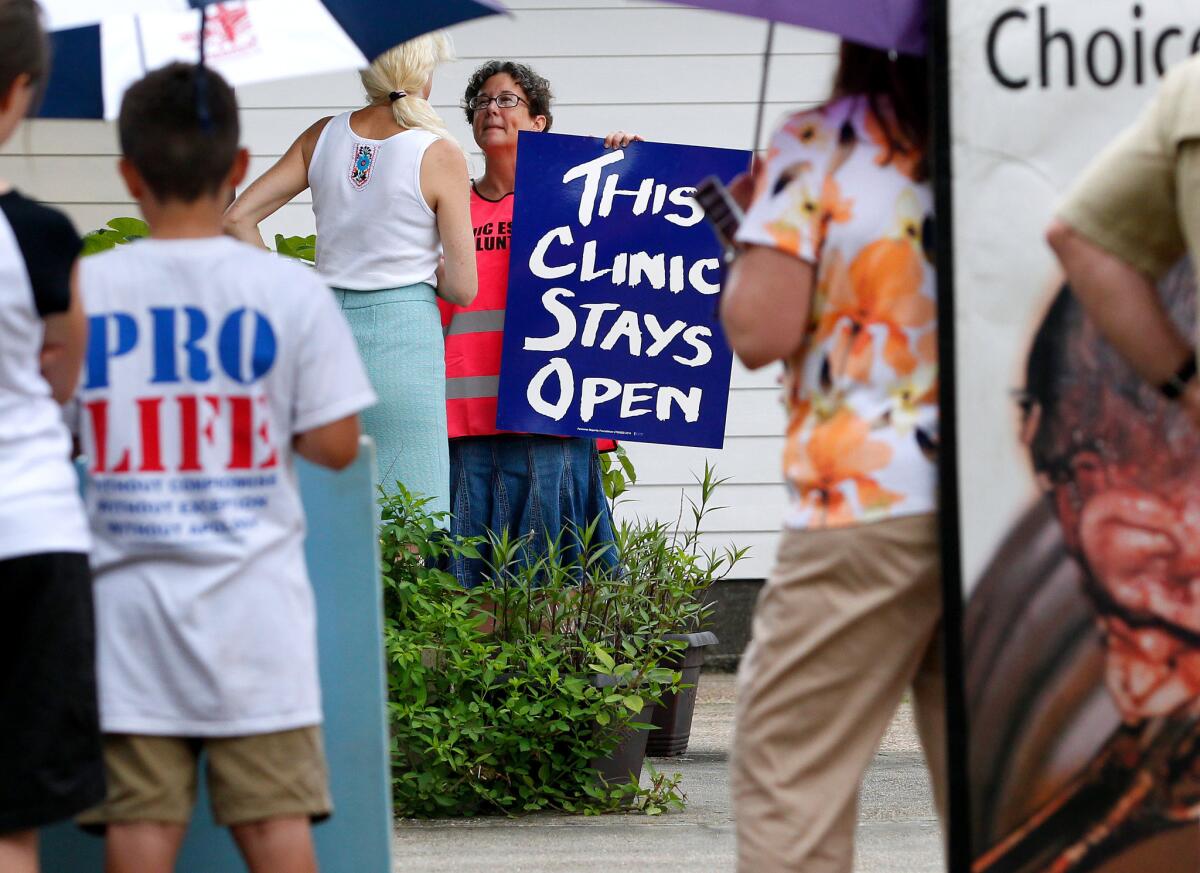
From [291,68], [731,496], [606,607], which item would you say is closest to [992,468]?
[291,68]

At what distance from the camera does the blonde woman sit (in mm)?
4777

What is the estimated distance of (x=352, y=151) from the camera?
482 centimetres

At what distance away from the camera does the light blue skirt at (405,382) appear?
4.84 meters

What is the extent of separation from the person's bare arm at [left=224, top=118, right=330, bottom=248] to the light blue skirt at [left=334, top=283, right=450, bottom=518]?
302mm

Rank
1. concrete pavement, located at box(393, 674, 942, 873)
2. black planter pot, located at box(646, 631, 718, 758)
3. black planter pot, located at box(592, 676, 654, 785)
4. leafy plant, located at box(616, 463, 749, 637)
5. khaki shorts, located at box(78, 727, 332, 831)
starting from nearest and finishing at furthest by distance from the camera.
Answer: khaki shorts, located at box(78, 727, 332, 831)
concrete pavement, located at box(393, 674, 942, 873)
black planter pot, located at box(592, 676, 654, 785)
leafy plant, located at box(616, 463, 749, 637)
black planter pot, located at box(646, 631, 718, 758)

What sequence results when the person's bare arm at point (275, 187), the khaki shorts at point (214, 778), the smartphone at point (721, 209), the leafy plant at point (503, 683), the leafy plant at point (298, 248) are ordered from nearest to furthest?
the khaki shorts at point (214, 778), the smartphone at point (721, 209), the leafy plant at point (503, 683), the person's bare arm at point (275, 187), the leafy plant at point (298, 248)

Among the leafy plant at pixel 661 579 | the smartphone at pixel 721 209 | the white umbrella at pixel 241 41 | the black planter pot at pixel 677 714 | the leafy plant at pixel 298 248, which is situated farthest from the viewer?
the leafy plant at pixel 298 248

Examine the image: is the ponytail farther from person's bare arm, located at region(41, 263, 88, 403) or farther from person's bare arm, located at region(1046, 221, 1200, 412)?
person's bare arm, located at region(1046, 221, 1200, 412)

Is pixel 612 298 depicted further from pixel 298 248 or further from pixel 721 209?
pixel 721 209

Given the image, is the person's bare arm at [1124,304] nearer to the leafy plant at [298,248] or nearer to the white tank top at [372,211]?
the white tank top at [372,211]

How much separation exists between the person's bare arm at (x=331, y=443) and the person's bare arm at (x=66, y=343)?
1.04ft

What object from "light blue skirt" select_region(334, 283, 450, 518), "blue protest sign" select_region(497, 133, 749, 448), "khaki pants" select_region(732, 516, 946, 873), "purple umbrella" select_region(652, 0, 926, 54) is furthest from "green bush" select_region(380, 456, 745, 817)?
"purple umbrella" select_region(652, 0, 926, 54)

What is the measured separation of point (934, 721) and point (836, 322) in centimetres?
60

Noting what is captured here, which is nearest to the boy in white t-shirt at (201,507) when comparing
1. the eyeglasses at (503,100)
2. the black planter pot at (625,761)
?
the black planter pot at (625,761)
